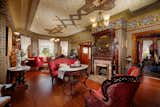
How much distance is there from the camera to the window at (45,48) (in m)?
9.39

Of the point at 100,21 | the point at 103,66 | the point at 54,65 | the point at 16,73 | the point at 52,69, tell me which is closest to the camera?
the point at 16,73

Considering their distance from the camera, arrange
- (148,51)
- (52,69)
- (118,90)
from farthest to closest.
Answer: (148,51)
(52,69)
(118,90)

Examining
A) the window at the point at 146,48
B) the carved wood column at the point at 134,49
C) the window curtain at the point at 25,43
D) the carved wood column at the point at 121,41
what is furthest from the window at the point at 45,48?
the window at the point at 146,48

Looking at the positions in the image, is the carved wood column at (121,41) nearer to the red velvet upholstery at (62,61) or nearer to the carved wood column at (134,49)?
the carved wood column at (134,49)

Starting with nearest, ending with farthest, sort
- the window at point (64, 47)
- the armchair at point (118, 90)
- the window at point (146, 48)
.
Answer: the armchair at point (118, 90)
the window at point (146, 48)
the window at point (64, 47)

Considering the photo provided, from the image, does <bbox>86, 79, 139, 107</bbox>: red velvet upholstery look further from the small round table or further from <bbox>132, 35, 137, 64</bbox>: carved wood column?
<bbox>132, 35, 137, 64</bbox>: carved wood column

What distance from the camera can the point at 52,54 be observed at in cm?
1008

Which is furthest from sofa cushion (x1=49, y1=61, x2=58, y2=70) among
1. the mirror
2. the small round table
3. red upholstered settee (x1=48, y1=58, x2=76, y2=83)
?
the mirror

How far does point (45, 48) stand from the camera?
9641 mm

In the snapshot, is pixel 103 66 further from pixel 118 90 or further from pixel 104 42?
pixel 118 90

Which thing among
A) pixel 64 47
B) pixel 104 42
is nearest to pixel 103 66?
pixel 104 42

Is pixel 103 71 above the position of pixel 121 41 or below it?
below

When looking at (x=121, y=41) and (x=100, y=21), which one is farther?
(x=121, y=41)

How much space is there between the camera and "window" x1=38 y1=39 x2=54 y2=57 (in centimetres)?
939
